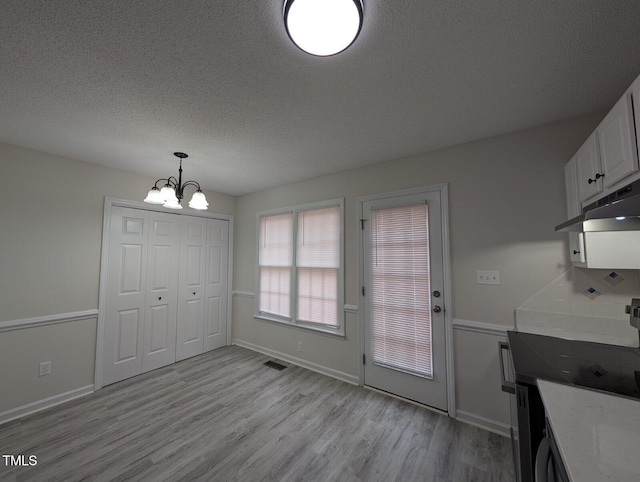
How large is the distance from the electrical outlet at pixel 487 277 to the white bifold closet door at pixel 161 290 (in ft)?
12.1

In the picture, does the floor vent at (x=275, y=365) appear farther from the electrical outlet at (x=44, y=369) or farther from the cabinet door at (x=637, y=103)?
the cabinet door at (x=637, y=103)

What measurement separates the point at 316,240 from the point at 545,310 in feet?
7.88

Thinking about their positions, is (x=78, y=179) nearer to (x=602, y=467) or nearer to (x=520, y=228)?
(x=602, y=467)

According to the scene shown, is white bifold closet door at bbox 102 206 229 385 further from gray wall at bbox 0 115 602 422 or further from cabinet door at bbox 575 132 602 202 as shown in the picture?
cabinet door at bbox 575 132 602 202

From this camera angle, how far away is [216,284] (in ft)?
13.8

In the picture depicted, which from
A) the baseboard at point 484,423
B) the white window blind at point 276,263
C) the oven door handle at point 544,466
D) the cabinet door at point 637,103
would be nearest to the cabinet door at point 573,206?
the cabinet door at point 637,103

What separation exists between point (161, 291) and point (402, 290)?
320 centimetres

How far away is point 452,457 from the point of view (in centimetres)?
191

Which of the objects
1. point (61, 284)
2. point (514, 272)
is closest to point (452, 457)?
point (514, 272)

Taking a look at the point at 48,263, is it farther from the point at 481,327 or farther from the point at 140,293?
the point at 481,327

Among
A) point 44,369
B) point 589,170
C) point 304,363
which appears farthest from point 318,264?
point 44,369

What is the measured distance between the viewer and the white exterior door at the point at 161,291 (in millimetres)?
3414

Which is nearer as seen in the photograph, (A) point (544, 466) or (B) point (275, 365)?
(A) point (544, 466)

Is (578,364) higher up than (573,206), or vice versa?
(573,206)
